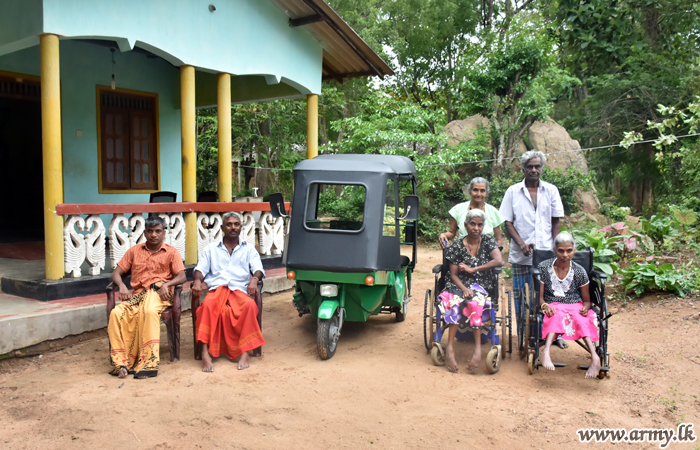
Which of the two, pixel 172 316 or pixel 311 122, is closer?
pixel 172 316

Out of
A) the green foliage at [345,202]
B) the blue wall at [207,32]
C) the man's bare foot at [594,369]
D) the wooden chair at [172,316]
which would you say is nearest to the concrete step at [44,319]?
the wooden chair at [172,316]

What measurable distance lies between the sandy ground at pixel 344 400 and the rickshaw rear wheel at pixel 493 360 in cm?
7

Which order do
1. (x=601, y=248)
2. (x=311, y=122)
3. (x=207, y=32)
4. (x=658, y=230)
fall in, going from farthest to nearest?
(x=311, y=122)
(x=658, y=230)
(x=601, y=248)
(x=207, y=32)

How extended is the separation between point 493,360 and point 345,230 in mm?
1868

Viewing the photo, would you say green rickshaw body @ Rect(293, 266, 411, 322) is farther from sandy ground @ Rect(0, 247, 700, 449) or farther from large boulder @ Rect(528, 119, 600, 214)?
large boulder @ Rect(528, 119, 600, 214)

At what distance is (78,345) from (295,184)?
2.81m

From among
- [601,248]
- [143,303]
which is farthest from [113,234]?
[601,248]

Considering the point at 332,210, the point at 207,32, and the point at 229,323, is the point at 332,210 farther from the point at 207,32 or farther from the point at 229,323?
the point at 207,32

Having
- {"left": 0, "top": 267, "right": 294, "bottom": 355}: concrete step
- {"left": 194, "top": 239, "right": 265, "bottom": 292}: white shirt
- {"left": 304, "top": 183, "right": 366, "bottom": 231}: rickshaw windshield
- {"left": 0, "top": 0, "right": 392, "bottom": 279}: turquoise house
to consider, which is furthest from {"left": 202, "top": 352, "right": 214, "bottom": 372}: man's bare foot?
{"left": 0, "top": 0, "right": 392, "bottom": 279}: turquoise house

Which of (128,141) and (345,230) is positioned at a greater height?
(128,141)

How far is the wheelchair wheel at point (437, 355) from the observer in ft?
16.4

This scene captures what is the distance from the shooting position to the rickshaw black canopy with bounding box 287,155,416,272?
17.3ft

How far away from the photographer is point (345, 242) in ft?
17.5

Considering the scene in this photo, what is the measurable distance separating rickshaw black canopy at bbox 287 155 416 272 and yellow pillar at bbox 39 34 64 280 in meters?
2.56
